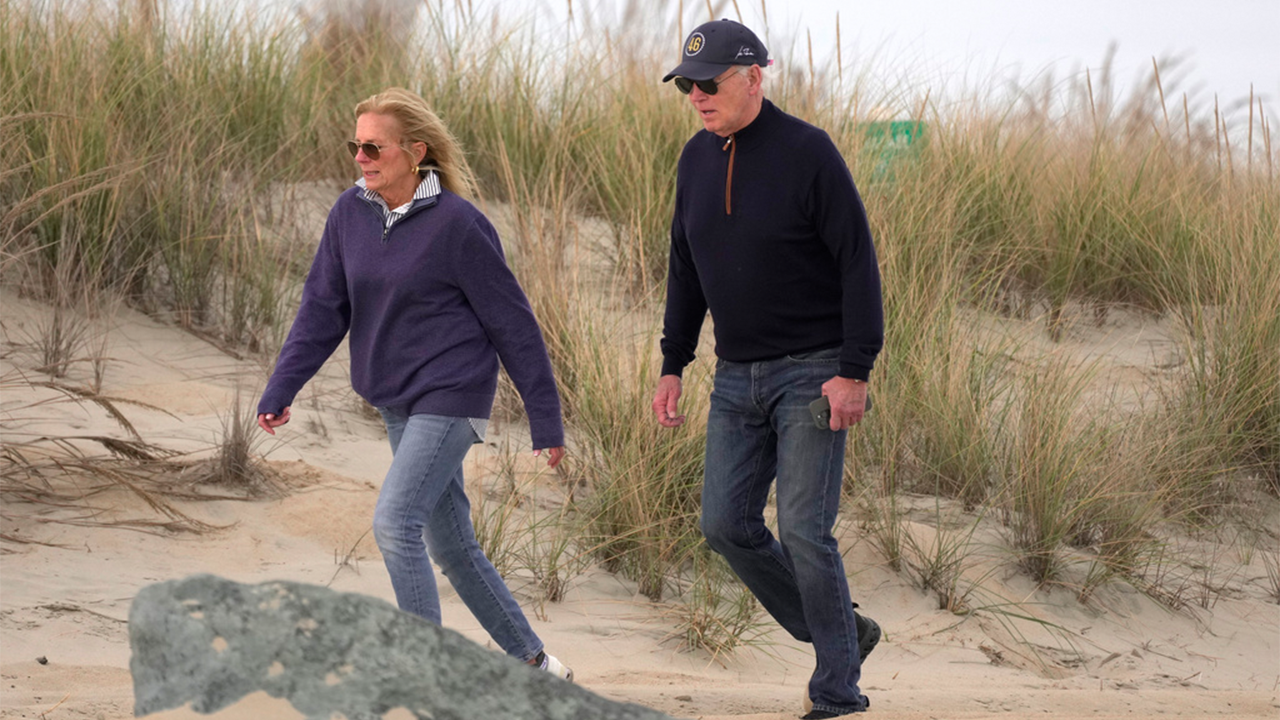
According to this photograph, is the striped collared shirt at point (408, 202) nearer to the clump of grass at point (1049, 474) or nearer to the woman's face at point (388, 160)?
the woman's face at point (388, 160)

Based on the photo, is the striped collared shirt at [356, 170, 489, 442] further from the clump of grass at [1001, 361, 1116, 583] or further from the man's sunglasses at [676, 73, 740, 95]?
the clump of grass at [1001, 361, 1116, 583]

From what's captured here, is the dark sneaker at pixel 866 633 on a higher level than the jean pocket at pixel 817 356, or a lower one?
lower

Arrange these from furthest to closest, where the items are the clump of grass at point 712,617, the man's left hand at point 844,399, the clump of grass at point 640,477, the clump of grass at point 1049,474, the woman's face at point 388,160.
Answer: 1. the clump of grass at point 1049,474
2. the clump of grass at point 640,477
3. the clump of grass at point 712,617
4. the woman's face at point 388,160
5. the man's left hand at point 844,399

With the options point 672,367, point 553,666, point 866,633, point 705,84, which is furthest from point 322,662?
point 866,633

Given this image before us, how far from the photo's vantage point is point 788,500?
3.32m

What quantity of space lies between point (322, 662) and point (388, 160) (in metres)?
1.88

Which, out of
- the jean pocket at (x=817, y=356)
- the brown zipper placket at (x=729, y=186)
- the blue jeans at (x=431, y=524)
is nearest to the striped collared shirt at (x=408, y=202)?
the blue jeans at (x=431, y=524)

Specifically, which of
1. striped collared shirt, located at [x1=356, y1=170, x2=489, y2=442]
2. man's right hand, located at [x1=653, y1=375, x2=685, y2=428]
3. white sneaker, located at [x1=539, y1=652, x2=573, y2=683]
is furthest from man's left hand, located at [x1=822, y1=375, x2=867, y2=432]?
white sneaker, located at [x1=539, y1=652, x2=573, y2=683]

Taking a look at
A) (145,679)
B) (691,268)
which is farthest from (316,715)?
(691,268)

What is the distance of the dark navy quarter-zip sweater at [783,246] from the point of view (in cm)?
320

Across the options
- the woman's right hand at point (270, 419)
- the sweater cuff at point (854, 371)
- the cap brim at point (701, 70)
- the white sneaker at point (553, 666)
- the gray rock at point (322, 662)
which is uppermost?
the cap brim at point (701, 70)

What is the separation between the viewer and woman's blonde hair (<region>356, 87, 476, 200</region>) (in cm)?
341

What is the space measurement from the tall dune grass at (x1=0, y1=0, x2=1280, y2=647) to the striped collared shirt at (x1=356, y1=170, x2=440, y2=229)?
1804 mm

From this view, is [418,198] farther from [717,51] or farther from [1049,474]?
[1049,474]
